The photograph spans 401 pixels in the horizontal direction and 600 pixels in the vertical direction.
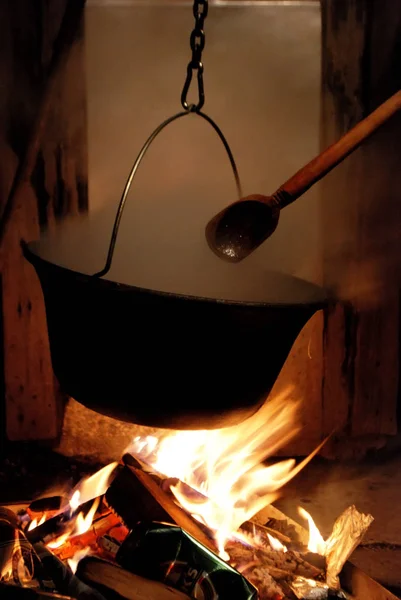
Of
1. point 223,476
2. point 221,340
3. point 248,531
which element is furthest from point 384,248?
point 221,340

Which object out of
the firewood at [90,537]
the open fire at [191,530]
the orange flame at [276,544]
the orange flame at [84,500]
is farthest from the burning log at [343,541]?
the orange flame at [84,500]

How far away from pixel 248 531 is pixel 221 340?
0.97 m

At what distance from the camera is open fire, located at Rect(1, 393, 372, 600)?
190 centimetres

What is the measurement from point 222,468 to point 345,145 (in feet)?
4.82

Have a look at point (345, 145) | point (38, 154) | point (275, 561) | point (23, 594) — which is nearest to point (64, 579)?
point (23, 594)

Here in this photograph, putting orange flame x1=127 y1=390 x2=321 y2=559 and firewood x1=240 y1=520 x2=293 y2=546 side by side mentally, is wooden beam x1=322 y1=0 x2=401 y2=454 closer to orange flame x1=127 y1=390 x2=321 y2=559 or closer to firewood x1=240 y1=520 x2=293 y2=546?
orange flame x1=127 y1=390 x2=321 y2=559

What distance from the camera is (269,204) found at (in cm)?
194

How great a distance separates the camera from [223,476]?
8.71 ft

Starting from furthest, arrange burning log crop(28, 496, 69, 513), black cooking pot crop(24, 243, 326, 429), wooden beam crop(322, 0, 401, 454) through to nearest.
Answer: wooden beam crop(322, 0, 401, 454)
burning log crop(28, 496, 69, 513)
black cooking pot crop(24, 243, 326, 429)

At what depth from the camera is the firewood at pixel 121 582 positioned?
1.79m

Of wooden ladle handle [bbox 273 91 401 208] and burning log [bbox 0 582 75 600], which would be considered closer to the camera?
burning log [bbox 0 582 75 600]

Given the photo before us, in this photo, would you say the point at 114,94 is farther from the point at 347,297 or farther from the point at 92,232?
the point at 347,297

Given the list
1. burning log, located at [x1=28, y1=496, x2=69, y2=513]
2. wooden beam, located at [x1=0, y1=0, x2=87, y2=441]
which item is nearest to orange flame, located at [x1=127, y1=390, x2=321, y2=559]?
burning log, located at [x1=28, y1=496, x2=69, y2=513]

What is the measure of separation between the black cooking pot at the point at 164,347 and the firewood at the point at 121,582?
0.44 metres
